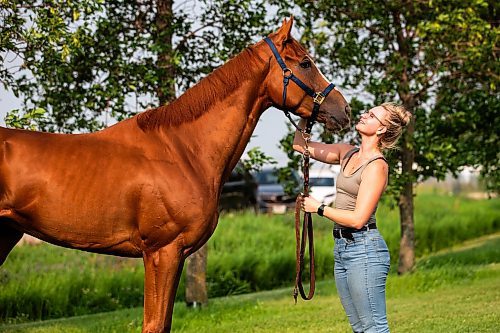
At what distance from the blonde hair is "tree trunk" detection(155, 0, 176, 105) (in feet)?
13.7

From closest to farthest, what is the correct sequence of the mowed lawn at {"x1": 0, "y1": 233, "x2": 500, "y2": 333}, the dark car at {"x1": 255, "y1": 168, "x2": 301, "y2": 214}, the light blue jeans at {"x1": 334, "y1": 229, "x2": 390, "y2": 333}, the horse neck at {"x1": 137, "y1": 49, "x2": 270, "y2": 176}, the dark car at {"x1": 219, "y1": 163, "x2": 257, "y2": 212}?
1. the light blue jeans at {"x1": 334, "y1": 229, "x2": 390, "y2": 333}
2. the horse neck at {"x1": 137, "y1": 49, "x2": 270, "y2": 176}
3. the mowed lawn at {"x1": 0, "y1": 233, "x2": 500, "y2": 333}
4. the dark car at {"x1": 219, "y1": 163, "x2": 257, "y2": 212}
5. the dark car at {"x1": 255, "y1": 168, "x2": 301, "y2": 214}

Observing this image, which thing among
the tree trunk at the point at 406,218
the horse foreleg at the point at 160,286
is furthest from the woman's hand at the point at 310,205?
the tree trunk at the point at 406,218

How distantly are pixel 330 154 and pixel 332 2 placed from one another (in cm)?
562

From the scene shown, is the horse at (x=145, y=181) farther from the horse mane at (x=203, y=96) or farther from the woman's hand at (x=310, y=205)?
the woman's hand at (x=310, y=205)

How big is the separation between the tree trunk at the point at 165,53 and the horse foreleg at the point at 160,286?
4.13 metres

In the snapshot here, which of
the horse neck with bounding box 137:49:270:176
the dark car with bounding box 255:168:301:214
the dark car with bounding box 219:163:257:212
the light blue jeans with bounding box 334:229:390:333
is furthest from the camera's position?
the dark car with bounding box 255:168:301:214

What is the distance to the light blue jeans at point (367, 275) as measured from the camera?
4.75 m

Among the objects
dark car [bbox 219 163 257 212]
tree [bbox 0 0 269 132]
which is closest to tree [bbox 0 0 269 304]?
tree [bbox 0 0 269 132]

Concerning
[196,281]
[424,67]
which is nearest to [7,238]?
[196,281]

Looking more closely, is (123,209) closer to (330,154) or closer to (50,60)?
(330,154)

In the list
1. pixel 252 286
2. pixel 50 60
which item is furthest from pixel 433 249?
pixel 50 60

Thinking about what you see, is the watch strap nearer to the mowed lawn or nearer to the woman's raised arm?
the woman's raised arm

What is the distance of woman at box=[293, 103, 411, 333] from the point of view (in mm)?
4754

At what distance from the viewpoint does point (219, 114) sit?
526cm
